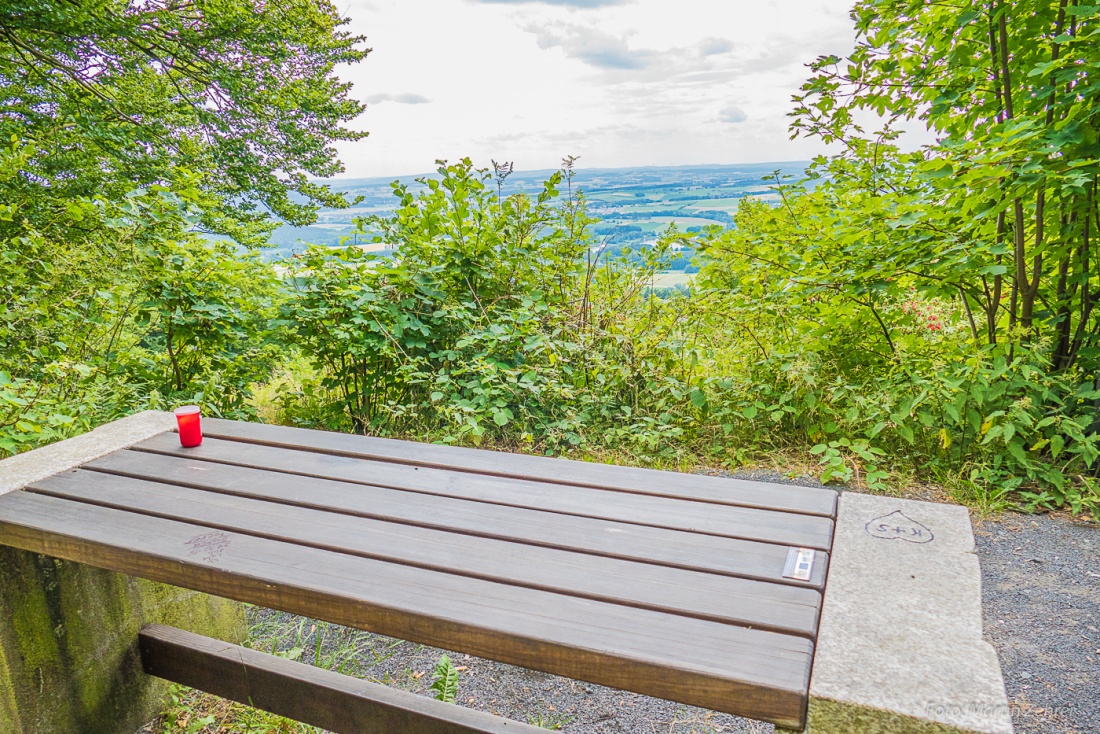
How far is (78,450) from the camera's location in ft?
5.95

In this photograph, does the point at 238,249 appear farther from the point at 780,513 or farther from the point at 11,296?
the point at 780,513

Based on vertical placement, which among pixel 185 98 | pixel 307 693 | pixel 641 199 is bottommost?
pixel 307 693

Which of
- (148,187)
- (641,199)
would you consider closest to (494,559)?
(641,199)

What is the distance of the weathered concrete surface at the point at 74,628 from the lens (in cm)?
162

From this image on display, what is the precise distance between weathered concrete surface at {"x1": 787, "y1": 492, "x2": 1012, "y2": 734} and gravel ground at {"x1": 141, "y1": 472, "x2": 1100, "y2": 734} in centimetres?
96

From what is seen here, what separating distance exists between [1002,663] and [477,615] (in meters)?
1.91

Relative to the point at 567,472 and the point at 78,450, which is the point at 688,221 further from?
the point at 78,450

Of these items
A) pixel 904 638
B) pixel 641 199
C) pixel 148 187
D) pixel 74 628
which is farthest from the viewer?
pixel 641 199

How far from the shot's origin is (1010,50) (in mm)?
3145

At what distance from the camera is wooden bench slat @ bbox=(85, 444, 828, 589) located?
1.17m

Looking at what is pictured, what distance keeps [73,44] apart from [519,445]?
6587 mm

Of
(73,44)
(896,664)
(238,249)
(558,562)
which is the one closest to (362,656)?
(558,562)

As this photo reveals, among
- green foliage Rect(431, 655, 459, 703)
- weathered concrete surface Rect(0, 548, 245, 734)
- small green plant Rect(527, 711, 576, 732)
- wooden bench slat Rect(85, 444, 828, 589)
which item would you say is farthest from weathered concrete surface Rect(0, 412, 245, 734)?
small green plant Rect(527, 711, 576, 732)

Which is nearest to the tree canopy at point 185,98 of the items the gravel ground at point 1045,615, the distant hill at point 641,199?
the distant hill at point 641,199
